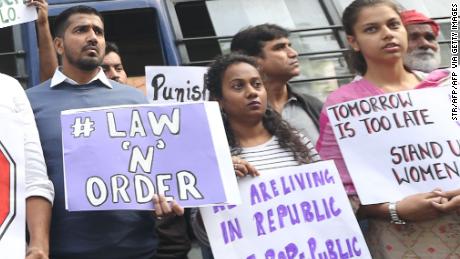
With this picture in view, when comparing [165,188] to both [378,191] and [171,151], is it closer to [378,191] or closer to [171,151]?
[171,151]

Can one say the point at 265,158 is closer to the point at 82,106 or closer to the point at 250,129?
the point at 250,129

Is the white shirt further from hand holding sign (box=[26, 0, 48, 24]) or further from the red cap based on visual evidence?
the red cap

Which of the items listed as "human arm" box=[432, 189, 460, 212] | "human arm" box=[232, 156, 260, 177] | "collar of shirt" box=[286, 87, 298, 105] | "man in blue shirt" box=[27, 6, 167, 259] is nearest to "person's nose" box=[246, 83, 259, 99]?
"human arm" box=[232, 156, 260, 177]

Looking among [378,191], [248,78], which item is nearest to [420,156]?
[378,191]

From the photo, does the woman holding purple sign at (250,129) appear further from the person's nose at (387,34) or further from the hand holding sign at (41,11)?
the hand holding sign at (41,11)

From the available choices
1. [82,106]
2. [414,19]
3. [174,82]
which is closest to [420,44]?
[414,19]

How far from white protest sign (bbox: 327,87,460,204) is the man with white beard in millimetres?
696

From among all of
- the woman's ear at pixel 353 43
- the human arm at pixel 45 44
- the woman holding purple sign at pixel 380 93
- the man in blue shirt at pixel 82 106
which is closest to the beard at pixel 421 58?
the woman holding purple sign at pixel 380 93

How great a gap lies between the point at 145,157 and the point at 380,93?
1041 millimetres

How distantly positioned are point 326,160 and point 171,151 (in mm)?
668

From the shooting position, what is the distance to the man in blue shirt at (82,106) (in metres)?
2.86

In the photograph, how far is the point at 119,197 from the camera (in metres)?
2.69

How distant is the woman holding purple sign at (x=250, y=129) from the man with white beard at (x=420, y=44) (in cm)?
87

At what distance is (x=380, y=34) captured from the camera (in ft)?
10.2
